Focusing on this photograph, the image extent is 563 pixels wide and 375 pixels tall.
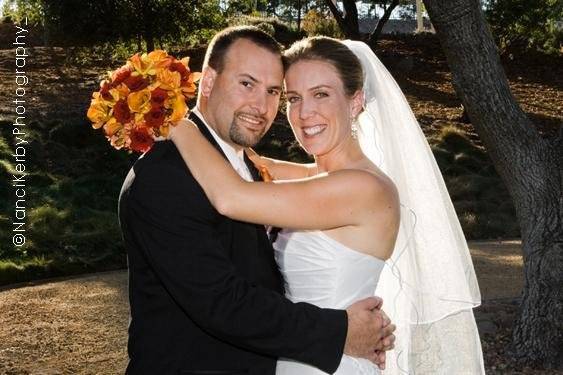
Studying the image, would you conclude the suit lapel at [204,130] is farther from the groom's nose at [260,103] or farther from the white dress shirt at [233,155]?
the groom's nose at [260,103]

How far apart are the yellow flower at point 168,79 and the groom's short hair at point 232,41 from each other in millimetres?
259

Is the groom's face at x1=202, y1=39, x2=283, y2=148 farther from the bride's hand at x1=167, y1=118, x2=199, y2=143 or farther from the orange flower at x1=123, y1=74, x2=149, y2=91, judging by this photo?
the orange flower at x1=123, y1=74, x2=149, y2=91

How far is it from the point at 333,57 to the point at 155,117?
85 cm

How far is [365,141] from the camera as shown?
358 centimetres

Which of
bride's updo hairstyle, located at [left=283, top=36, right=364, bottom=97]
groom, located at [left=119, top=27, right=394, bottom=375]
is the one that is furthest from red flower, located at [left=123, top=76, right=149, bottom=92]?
bride's updo hairstyle, located at [left=283, top=36, right=364, bottom=97]

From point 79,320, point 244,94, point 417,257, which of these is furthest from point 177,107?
point 79,320

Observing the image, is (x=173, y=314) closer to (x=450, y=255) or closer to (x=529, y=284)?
(x=450, y=255)

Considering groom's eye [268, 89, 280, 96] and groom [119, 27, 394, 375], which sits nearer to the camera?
groom [119, 27, 394, 375]

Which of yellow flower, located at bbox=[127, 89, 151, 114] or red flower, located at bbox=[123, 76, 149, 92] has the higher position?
red flower, located at bbox=[123, 76, 149, 92]

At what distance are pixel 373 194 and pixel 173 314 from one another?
895mm

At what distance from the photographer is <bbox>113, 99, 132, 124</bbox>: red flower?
259 centimetres

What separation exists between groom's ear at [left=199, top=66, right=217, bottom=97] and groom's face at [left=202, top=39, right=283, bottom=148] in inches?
1.0

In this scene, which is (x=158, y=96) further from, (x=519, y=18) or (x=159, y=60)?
(x=519, y=18)

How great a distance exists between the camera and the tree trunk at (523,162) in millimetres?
5980
